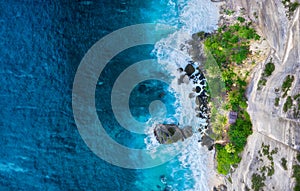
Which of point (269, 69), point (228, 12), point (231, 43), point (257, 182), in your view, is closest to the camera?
point (257, 182)

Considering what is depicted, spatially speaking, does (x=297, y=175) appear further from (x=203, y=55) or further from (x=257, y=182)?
(x=203, y=55)

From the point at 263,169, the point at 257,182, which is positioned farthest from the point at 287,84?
the point at 257,182

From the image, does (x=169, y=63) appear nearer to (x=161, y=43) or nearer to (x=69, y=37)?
(x=161, y=43)

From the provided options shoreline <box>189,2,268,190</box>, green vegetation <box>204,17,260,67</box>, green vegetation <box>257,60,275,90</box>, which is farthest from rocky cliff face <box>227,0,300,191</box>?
green vegetation <box>204,17,260,67</box>

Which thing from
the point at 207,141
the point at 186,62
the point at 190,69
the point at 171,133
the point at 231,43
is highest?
the point at 186,62

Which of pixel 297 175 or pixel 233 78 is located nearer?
pixel 297 175

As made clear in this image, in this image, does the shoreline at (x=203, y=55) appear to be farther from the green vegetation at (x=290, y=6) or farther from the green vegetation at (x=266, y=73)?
the green vegetation at (x=290, y=6)

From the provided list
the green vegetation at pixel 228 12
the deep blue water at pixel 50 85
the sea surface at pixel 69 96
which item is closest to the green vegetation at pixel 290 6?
the green vegetation at pixel 228 12
